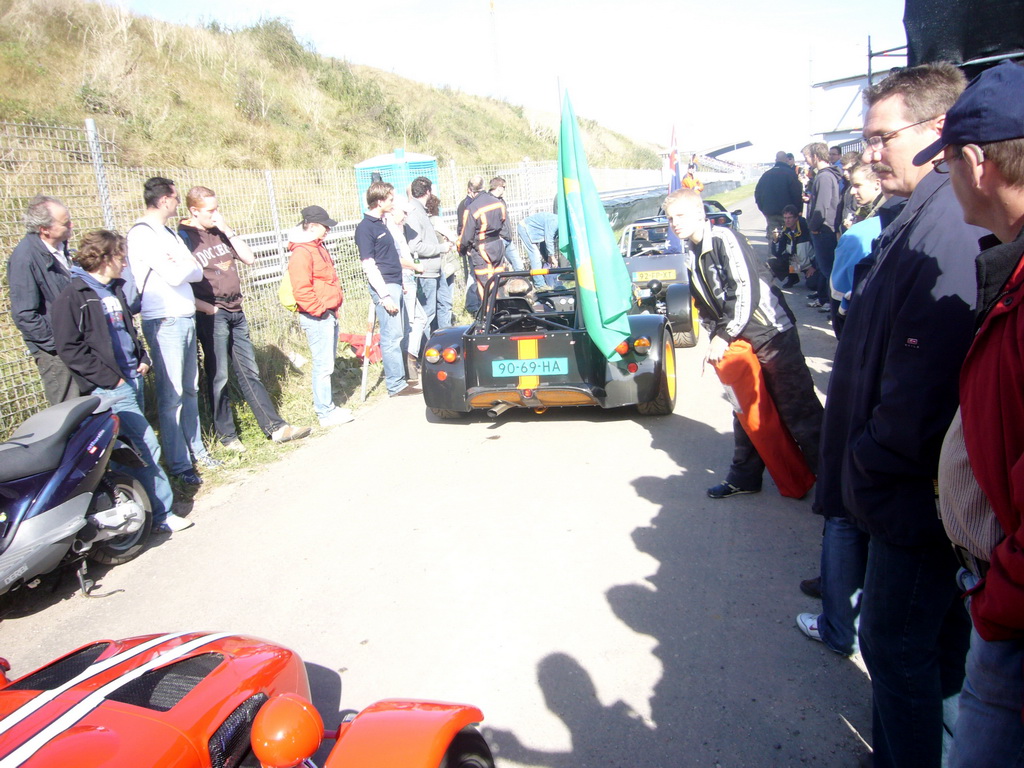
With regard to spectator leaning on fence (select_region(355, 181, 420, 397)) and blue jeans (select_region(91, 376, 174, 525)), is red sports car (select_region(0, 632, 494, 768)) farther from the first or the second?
spectator leaning on fence (select_region(355, 181, 420, 397))

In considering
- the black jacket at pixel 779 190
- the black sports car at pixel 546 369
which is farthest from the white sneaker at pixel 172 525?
the black jacket at pixel 779 190

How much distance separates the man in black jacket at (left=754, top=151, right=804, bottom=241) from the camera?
39.5 ft

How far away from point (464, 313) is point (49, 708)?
10163mm

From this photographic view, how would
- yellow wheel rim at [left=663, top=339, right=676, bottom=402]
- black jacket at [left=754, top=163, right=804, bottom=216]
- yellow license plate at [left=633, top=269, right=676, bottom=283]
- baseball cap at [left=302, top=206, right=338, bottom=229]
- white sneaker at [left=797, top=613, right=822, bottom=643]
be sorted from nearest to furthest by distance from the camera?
white sneaker at [left=797, top=613, right=822, bottom=643], yellow wheel rim at [left=663, top=339, right=676, bottom=402], baseball cap at [left=302, top=206, right=338, bottom=229], yellow license plate at [left=633, top=269, right=676, bottom=283], black jacket at [left=754, top=163, right=804, bottom=216]

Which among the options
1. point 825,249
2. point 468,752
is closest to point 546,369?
point 468,752

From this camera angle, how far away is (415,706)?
81.0 inches

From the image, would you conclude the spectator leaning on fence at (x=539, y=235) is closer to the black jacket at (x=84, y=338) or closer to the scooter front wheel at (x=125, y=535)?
the black jacket at (x=84, y=338)

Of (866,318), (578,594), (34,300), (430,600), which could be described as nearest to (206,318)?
(34,300)

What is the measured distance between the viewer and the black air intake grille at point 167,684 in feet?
6.06

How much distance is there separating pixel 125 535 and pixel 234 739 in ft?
10.0

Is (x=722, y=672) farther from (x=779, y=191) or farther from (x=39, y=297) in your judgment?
(x=779, y=191)

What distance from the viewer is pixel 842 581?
2.80 m

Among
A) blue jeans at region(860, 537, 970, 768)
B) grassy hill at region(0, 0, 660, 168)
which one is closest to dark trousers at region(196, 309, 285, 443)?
blue jeans at region(860, 537, 970, 768)

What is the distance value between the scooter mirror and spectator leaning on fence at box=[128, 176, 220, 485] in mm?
4175
